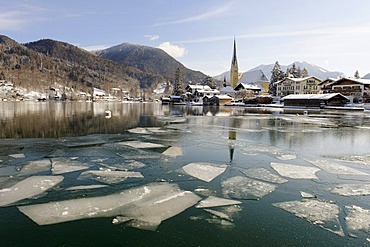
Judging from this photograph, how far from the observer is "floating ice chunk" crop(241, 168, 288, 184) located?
24.4ft

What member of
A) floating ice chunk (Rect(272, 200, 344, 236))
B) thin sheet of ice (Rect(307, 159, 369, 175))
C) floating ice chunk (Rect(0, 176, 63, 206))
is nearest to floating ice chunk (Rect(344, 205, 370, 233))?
floating ice chunk (Rect(272, 200, 344, 236))

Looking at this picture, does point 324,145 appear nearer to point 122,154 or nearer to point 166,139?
point 166,139

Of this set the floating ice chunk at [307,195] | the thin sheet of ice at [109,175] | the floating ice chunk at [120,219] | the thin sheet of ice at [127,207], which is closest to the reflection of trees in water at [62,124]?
the thin sheet of ice at [109,175]

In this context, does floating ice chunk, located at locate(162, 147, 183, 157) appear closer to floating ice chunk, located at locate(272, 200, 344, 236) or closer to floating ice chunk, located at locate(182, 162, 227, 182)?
floating ice chunk, located at locate(182, 162, 227, 182)

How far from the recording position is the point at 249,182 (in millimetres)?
7219

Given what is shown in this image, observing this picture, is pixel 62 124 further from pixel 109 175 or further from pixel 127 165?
pixel 109 175

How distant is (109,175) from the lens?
24.9ft

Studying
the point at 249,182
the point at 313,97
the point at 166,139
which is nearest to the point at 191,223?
the point at 249,182

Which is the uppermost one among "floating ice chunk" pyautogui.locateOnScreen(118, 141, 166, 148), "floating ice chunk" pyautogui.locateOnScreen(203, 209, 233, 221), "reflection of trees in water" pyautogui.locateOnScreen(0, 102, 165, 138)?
"reflection of trees in water" pyautogui.locateOnScreen(0, 102, 165, 138)

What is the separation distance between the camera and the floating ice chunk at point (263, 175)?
24.4 feet

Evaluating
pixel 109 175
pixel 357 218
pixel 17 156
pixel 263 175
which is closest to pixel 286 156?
pixel 263 175

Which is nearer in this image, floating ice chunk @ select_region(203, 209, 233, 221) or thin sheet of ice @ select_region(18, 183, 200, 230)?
thin sheet of ice @ select_region(18, 183, 200, 230)

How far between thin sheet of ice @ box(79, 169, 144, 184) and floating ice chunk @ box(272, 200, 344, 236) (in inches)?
155

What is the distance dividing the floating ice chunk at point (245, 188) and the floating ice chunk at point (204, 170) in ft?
1.92
